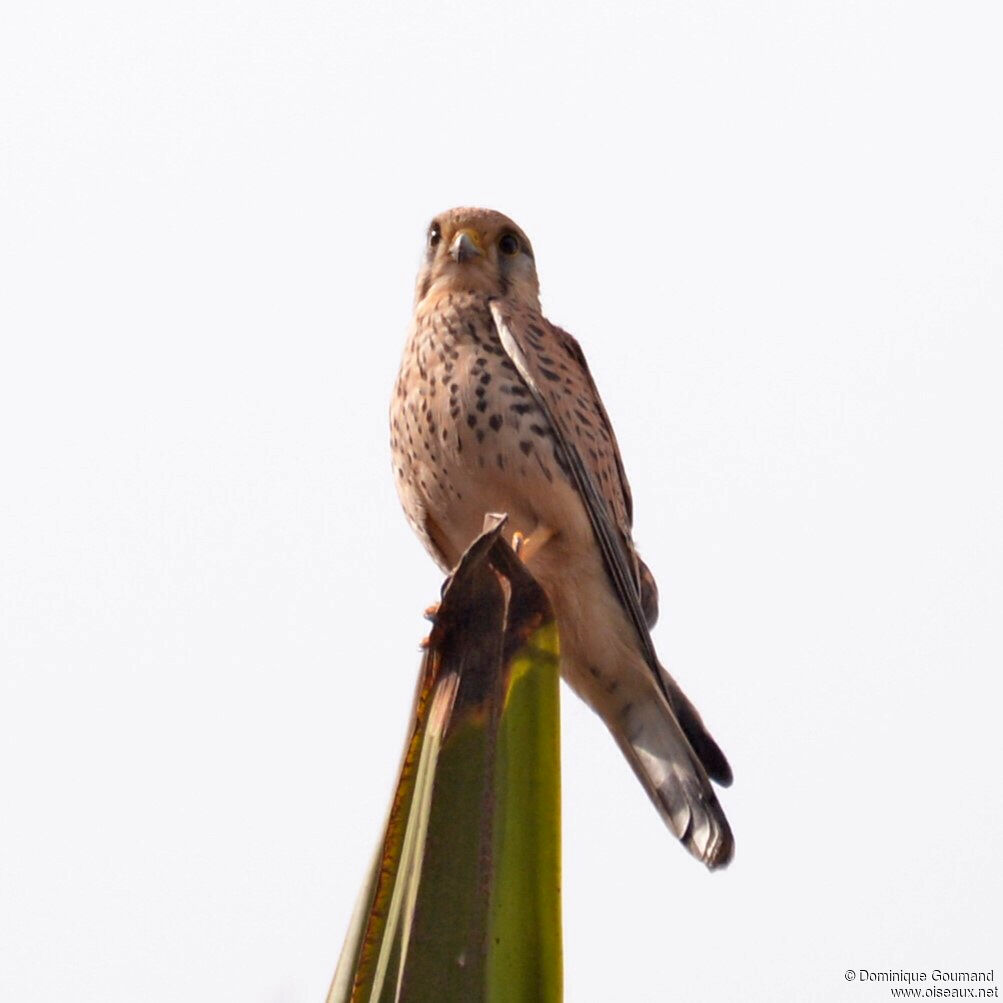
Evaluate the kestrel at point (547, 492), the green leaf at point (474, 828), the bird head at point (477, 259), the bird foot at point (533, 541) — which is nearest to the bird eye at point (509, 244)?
the bird head at point (477, 259)

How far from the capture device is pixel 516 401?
13.2 ft

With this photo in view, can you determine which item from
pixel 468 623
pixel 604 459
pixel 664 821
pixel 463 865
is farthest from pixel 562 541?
pixel 463 865

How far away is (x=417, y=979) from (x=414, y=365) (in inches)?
106

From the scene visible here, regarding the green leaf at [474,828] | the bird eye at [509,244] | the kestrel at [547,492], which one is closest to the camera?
the green leaf at [474,828]

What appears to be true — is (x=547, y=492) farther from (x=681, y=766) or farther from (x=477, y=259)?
(x=477, y=259)

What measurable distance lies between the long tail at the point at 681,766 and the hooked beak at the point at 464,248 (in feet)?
4.24

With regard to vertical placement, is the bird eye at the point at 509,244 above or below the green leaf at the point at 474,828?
above

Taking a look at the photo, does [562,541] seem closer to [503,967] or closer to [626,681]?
[626,681]

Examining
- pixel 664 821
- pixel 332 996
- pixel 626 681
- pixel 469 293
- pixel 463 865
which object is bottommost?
pixel 332 996

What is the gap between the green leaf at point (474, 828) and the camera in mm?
1627

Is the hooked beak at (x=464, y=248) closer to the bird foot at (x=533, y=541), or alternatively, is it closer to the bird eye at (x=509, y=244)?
the bird eye at (x=509, y=244)

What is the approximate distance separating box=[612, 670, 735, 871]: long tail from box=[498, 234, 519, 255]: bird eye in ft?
4.48

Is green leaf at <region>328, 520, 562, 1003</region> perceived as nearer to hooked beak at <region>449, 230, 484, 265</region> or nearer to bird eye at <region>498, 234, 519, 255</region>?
hooked beak at <region>449, 230, 484, 265</region>

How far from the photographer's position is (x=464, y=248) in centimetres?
449
